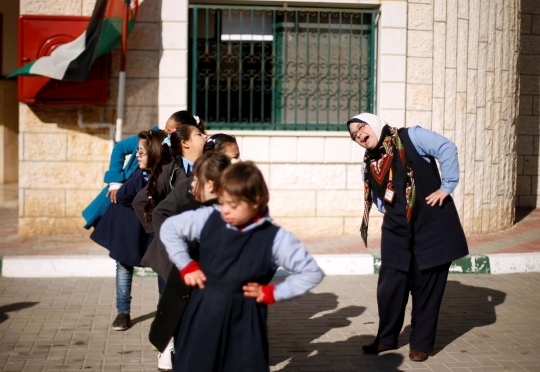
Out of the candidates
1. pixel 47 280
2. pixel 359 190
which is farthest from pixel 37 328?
pixel 359 190

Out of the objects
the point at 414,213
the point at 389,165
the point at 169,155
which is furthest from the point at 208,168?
the point at 414,213

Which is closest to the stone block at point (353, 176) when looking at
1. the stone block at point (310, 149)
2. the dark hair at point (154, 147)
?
the stone block at point (310, 149)

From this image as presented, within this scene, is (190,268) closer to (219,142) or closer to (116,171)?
(219,142)

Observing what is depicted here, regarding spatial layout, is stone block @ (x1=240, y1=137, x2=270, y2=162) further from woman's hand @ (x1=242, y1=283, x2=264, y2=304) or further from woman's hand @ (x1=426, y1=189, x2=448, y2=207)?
woman's hand @ (x1=242, y1=283, x2=264, y2=304)

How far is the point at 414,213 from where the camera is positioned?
5559 mm

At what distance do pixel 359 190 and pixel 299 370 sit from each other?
17.3 feet

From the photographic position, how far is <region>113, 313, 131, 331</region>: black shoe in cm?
639

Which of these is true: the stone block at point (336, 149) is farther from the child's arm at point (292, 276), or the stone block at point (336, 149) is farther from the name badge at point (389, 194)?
the child's arm at point (292, 276)

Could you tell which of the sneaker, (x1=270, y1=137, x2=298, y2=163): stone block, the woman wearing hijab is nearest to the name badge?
the woman wearing hijab

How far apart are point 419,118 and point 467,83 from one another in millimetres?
742

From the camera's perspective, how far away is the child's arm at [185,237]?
3.70 metres

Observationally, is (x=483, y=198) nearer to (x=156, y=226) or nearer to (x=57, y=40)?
(x=57, y=40)

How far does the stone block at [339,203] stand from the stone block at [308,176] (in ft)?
0.25

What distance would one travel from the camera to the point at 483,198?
1061 centimetres
